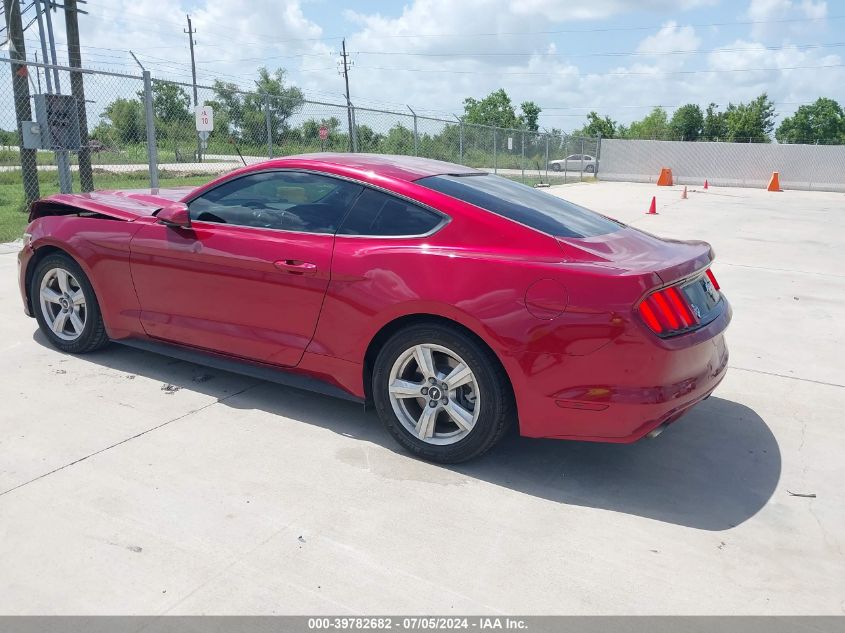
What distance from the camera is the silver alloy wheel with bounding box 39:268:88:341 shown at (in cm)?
498

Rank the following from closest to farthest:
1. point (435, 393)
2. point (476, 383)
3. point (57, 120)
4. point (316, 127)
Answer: point (476, 383) → point (435, 393) → point (57, 120) → point (316, 127)

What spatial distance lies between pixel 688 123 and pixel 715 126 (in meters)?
Result: 2.79

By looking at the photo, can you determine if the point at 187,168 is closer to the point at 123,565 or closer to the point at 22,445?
the point at 22,445

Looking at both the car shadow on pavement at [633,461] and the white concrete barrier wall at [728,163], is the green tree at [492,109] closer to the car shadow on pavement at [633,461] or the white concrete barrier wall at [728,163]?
the white concrete barrier wall at [728,163]

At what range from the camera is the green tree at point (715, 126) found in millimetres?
69062

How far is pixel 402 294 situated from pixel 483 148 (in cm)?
2087

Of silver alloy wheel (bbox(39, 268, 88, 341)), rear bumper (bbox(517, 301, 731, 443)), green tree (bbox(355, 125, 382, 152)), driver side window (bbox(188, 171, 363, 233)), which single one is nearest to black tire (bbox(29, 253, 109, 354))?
silver alloy wheel (bbox(39, 268, 88, 341))

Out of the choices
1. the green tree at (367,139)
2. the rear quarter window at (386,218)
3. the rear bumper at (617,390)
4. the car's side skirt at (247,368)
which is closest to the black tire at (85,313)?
the car's side skirt at (247,368)

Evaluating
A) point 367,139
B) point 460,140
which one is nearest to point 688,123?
point 460,140

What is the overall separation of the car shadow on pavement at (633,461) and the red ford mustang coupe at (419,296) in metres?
0.25

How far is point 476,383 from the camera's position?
139 inches

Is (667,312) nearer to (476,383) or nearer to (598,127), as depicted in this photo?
(476,383)

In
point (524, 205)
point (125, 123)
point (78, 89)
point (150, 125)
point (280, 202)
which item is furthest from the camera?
point (78, 89)

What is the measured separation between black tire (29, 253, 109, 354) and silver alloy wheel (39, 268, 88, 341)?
22mm
